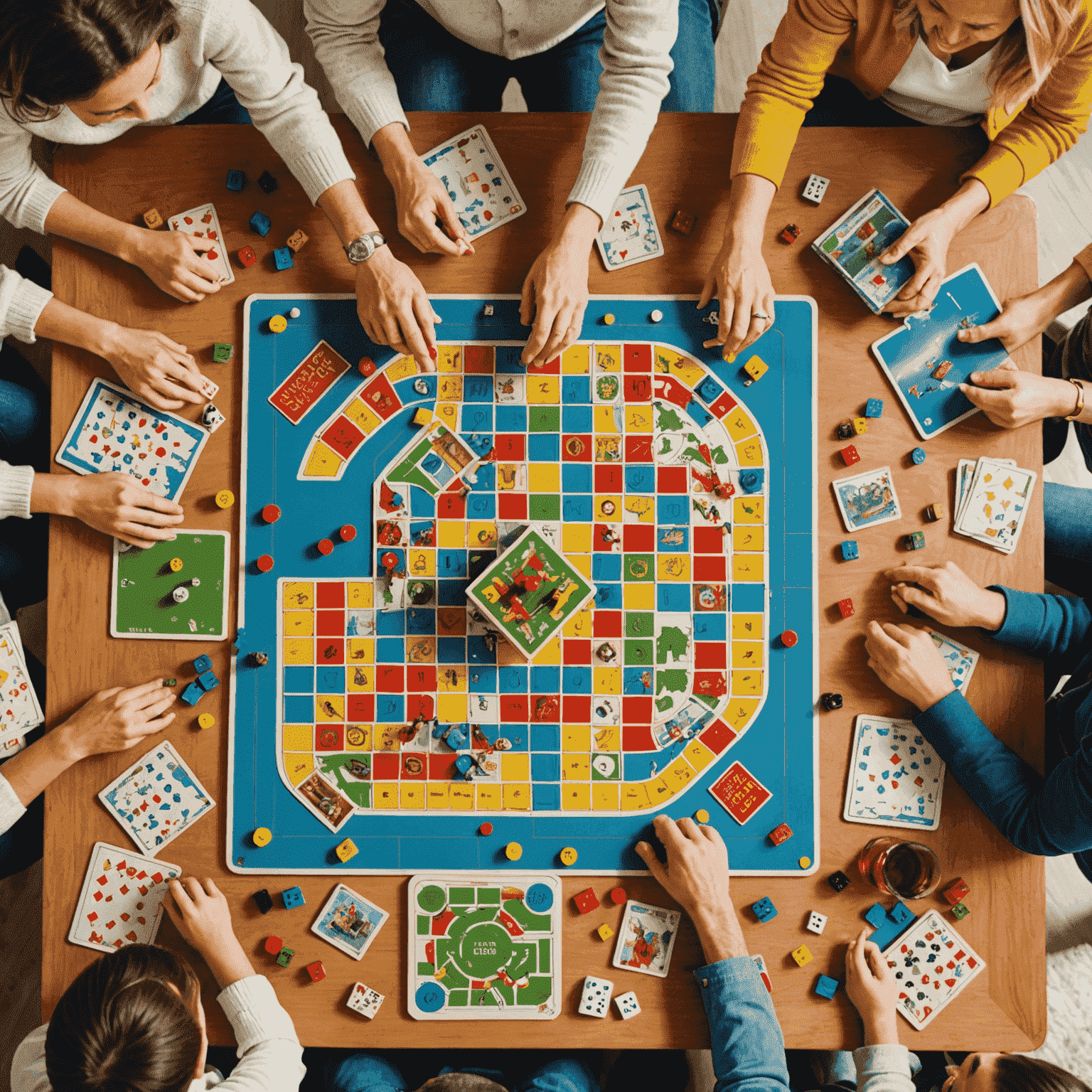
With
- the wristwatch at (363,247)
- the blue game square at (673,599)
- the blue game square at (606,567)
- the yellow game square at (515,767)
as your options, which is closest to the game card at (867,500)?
the blue game square at (673,599)

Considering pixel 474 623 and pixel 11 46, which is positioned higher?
pixel 11 46

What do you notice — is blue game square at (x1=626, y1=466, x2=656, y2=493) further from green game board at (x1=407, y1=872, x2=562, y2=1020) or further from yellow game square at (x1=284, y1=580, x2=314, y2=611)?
green game board at (x1=407, y1=872, x2=562, y2=1020)

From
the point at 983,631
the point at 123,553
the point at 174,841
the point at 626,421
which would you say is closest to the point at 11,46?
the point at 123,553

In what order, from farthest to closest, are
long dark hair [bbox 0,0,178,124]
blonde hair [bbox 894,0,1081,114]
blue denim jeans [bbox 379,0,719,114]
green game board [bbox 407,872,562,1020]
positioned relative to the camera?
blue denim jeans [bbox 379,0,719,114] < green game board [bbox 407,872,562,1020] < blonde hair [bbox 894,0,1081,114] < long dark hair [bbox 0,0,178,124]

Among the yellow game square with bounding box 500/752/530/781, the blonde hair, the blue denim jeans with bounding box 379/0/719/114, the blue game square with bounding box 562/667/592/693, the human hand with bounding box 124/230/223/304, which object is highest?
the blue denim jeans with bounding box 379/0/719/114

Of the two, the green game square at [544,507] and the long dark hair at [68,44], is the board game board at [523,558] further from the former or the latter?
the long dark hair at [68,44]

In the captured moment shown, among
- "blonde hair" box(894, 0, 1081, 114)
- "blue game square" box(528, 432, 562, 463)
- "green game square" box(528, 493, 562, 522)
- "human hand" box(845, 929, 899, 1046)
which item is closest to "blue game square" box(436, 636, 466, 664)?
"green game square" box(528, 493, 562, 522)

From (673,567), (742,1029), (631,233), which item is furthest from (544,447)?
(742,1029)

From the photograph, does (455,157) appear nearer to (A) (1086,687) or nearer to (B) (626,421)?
(B) (626,421)
